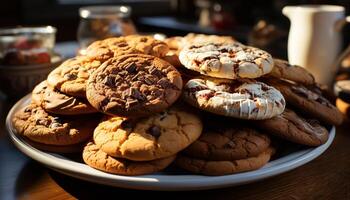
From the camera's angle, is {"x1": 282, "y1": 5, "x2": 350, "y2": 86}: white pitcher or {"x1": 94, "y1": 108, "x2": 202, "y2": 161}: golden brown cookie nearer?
{"x1": 94, "y1": 108, "x2": 202, "y2": 161}: golden brown cookie

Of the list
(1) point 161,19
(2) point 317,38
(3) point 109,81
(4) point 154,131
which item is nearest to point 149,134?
(4) point 154,131

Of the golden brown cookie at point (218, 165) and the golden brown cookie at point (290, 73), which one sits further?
the golden brown cookie at point (290, 73)

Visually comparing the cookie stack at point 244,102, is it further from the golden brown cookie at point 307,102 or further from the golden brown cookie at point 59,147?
the golden brown cookie at point 59,147

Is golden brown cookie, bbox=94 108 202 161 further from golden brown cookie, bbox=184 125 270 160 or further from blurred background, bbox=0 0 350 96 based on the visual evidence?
blurred background, bbox=0 0 350 96

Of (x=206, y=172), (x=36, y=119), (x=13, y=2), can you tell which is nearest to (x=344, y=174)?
(x=206, y=172)

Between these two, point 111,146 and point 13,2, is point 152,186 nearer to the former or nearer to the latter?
point 111,146

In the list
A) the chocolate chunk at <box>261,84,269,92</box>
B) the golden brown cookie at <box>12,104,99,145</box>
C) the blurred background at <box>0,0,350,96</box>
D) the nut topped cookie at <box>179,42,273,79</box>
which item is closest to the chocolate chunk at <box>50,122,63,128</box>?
the golden brown cookie at <box>12,104,99,145</box>

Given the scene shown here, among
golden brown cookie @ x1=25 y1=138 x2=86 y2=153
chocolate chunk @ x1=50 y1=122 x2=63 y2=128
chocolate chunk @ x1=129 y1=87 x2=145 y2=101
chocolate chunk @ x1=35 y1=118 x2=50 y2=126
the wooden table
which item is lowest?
the wooden table

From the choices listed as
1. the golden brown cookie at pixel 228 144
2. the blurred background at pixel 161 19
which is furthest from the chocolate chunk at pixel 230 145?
the blurred background at pixel 161 19
